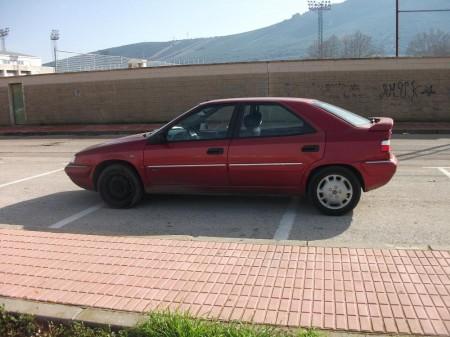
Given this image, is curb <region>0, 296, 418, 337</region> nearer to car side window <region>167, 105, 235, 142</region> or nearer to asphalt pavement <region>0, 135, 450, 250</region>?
asphalt pavement <region>0, 135, 450, 250</region>

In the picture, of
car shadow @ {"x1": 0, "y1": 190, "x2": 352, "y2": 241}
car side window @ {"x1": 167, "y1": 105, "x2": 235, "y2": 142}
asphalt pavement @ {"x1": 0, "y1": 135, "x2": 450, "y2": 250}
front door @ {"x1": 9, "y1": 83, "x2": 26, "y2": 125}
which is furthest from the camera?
front door @ {"x1": 9, "y1": 83, "x2": 26, "y2": 125}

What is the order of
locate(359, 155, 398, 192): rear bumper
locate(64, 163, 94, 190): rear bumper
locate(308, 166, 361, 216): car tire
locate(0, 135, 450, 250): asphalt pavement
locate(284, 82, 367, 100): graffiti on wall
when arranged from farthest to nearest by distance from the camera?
locate(284, 82, 367, 100): graffiti on wall
locate(64, 163, 94, 190): rear bumper
locate(308, 166, 361, 216): car tire
locate(359, 155, 398, 192): rear bumper
locate(0, 135, 450, 250): asphalt pavement

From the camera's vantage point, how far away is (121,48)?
176875mm

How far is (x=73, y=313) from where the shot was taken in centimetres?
390

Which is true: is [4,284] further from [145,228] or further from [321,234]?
[321,234]

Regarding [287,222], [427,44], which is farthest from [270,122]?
[427,44]

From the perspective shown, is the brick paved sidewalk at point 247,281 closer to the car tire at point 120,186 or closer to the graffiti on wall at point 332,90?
the car tire at point 120,186

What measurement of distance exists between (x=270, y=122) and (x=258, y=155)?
0.48 m

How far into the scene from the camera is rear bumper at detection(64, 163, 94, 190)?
7.44m

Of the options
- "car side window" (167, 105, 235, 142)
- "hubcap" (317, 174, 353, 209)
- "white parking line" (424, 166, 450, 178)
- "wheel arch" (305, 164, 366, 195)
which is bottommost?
"white parking line" (424, 166, 450, 178)

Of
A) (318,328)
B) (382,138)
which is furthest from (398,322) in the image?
(382,138)

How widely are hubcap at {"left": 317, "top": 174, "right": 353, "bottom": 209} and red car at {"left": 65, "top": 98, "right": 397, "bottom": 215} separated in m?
0.01

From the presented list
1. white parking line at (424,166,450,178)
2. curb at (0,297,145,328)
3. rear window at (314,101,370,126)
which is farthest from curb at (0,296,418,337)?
white parking line at (424,166,450,178)

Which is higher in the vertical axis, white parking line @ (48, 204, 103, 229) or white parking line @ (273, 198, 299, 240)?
white parking line @ (48, 204, 103, 229)
